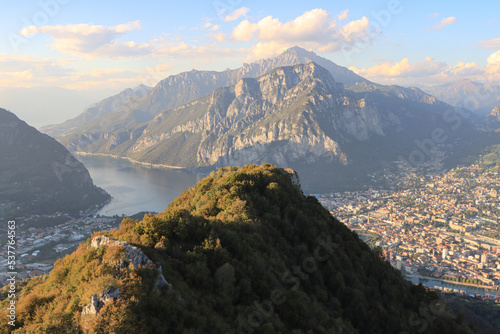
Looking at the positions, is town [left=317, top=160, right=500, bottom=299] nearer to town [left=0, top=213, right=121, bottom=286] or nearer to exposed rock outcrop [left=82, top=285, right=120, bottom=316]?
exposed rock outcrop [left=82, top=285, right=120, bottom=316]

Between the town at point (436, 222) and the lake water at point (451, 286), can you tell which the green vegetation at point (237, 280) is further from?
the lake water at point (451, 286)

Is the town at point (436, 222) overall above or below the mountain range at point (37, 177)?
below

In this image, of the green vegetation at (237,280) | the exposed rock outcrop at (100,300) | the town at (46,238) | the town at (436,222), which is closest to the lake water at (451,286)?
the town at (436,222)

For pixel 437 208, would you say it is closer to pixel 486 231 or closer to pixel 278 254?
pixel 486 231

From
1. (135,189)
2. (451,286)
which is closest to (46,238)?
(135,189)

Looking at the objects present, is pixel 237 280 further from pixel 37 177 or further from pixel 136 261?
pixel 37 177

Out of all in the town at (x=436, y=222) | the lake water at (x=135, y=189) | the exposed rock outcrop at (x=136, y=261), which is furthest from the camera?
the lake water at (x=135, y=189)
